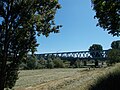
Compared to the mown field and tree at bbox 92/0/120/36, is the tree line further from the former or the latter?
the mown field

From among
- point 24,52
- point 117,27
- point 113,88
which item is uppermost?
point 117,27

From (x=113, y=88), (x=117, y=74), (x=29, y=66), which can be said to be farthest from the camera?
(x=29, y=66)

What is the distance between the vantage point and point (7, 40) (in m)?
18.7

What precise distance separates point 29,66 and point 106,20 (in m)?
128

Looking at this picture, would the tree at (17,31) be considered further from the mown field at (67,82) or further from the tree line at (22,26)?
the mown field at (67,82)

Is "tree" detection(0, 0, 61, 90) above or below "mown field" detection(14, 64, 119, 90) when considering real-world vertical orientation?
above

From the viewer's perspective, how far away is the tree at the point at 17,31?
A: 1862 cm

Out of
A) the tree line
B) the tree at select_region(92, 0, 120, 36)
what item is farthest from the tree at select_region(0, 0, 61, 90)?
the tree at select_region(92, 0, 120, 36)

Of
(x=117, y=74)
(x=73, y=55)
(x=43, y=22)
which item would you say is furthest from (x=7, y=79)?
(x=73, y=55)

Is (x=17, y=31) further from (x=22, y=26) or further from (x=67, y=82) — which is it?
(x=67, y=82)

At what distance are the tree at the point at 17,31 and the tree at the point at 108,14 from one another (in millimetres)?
2947

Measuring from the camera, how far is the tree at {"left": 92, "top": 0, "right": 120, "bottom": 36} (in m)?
17.3

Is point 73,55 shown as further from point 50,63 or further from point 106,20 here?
point 106,20

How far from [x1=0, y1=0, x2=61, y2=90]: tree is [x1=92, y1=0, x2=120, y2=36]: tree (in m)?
2.95
